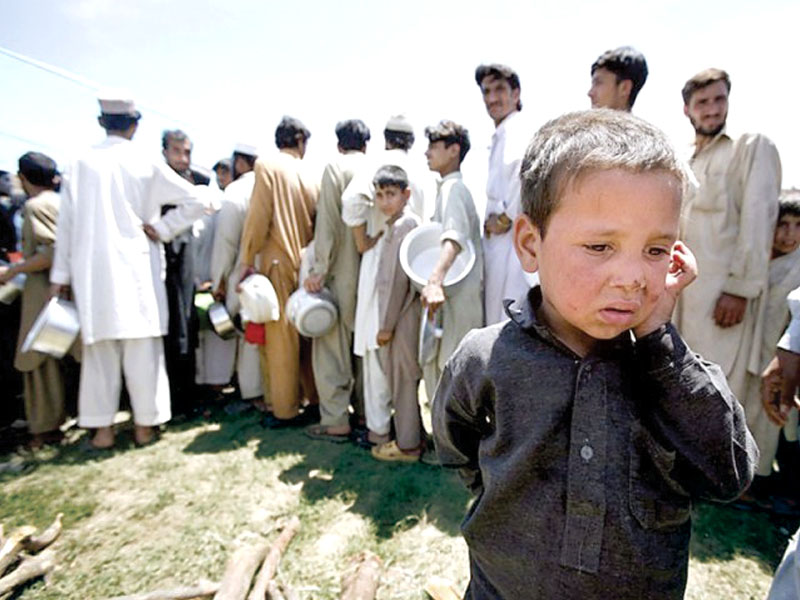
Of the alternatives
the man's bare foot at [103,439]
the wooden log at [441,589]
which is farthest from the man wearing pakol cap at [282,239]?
the wooden log at [441,589]

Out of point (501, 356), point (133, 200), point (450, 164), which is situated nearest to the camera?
point (501, 356)

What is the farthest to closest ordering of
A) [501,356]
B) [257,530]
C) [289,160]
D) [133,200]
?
1. [289,160]
2. [133,200]
3. [257,530]
4. [501,356]

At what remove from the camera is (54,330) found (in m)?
3.35

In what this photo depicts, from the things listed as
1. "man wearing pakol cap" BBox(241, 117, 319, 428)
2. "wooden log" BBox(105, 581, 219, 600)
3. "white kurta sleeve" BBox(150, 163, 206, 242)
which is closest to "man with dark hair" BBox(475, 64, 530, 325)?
"man wearing pakol cap" BBox(241, 117, 319, 428)

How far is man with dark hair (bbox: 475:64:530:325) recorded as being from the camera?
287cm

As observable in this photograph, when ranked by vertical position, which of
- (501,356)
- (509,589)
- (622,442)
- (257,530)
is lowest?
(257,530)

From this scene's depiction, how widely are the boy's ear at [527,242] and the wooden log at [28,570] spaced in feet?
8.78

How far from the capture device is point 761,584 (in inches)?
87.8

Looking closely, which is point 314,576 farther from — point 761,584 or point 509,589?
point 761,584

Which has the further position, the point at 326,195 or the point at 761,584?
the point at 326,195

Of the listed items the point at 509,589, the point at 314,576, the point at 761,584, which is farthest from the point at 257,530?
the point at 761,584

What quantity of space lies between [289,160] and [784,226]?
362cm

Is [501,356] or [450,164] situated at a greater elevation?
[450,164]

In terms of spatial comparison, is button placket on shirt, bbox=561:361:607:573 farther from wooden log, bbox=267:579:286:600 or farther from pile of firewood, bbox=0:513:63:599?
pile of firewood, bbox=0:513:63:599
